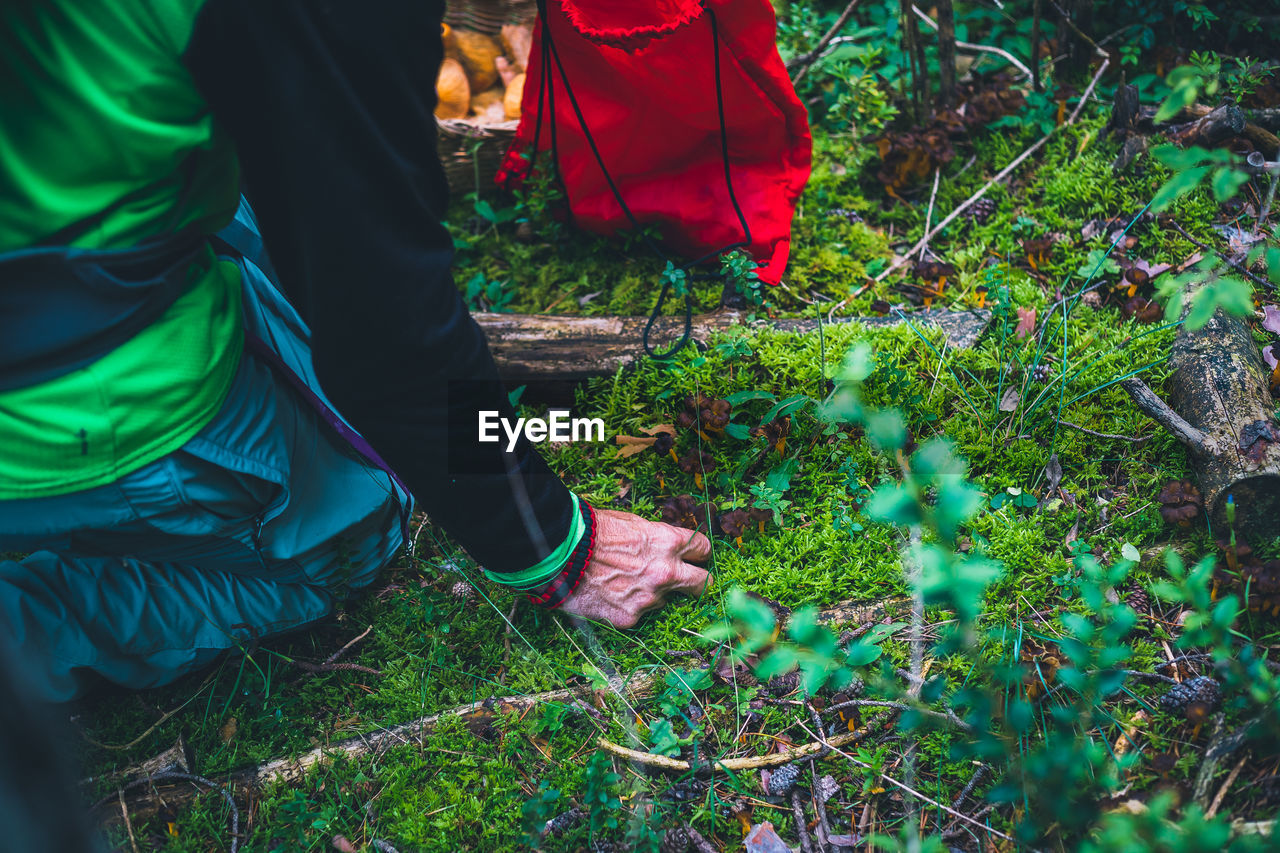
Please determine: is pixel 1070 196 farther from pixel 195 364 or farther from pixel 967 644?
pixel 195 364

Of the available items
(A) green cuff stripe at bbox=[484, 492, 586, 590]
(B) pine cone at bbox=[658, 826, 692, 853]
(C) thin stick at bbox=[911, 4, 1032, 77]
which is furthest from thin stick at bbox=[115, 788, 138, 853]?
(C) thin stick at bbox=[911, 4, 1032, 77]

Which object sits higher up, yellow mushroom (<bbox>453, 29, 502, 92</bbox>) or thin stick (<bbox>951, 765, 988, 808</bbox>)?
yellow mushroom (<bbox>453, 29, 502, 92</bbox>)

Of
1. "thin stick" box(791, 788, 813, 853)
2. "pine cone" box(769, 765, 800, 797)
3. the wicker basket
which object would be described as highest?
the wicker basket

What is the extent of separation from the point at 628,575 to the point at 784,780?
27.0 inches

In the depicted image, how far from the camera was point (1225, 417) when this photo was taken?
6.88 feet

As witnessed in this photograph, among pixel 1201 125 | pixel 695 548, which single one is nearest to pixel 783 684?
pixel 695 548

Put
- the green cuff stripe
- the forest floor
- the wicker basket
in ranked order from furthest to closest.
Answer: the wicker basket
the green cuff stripe
the forest floor

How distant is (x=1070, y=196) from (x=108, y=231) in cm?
329

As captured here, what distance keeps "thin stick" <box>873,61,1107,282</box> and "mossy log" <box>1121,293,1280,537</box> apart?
1.03m

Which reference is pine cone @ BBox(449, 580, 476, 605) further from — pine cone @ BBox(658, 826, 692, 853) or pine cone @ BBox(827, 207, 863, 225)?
pine cone @ BBox(827, 207, 863, 225)

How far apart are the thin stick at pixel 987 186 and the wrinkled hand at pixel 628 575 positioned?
1574 mm

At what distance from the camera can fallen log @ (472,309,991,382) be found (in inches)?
110

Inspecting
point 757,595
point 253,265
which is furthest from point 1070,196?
point 253,265

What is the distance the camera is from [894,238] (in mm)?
3219
